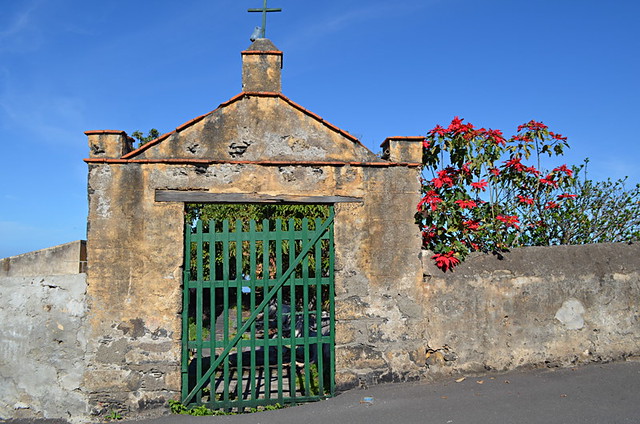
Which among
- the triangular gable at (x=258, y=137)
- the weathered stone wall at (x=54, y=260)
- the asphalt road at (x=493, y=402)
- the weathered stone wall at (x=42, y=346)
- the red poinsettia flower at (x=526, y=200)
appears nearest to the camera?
the asphalt road at (x=493, y=402)

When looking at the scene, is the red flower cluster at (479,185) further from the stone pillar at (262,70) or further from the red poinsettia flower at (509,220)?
the stone pillar at (262,70)

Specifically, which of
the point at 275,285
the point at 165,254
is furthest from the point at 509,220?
Answer: the point at 165,254

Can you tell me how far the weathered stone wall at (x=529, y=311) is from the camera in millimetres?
5723

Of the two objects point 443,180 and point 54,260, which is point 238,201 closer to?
point 443,180

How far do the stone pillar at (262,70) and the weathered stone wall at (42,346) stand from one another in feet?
9.85

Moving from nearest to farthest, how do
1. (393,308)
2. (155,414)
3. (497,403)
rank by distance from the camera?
1. (497,403)
2. (155,414)
3. (393,308)

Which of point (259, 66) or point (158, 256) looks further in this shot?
point (259, 66)

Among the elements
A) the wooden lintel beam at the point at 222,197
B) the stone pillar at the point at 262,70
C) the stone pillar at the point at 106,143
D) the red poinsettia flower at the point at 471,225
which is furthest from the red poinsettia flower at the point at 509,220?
the stone pillar at the point at 106,143

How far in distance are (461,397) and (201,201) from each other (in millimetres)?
3595

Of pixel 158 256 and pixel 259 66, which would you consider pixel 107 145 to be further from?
pixel 259 66

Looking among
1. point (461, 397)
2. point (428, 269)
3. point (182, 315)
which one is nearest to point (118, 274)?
point (182, 315)

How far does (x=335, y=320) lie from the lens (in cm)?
560

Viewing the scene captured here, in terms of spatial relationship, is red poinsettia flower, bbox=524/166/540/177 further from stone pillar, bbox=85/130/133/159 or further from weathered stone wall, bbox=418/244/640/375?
stone pillar, bbox=85/130/133/159

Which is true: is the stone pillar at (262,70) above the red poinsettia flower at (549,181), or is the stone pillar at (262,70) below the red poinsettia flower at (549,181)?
above
